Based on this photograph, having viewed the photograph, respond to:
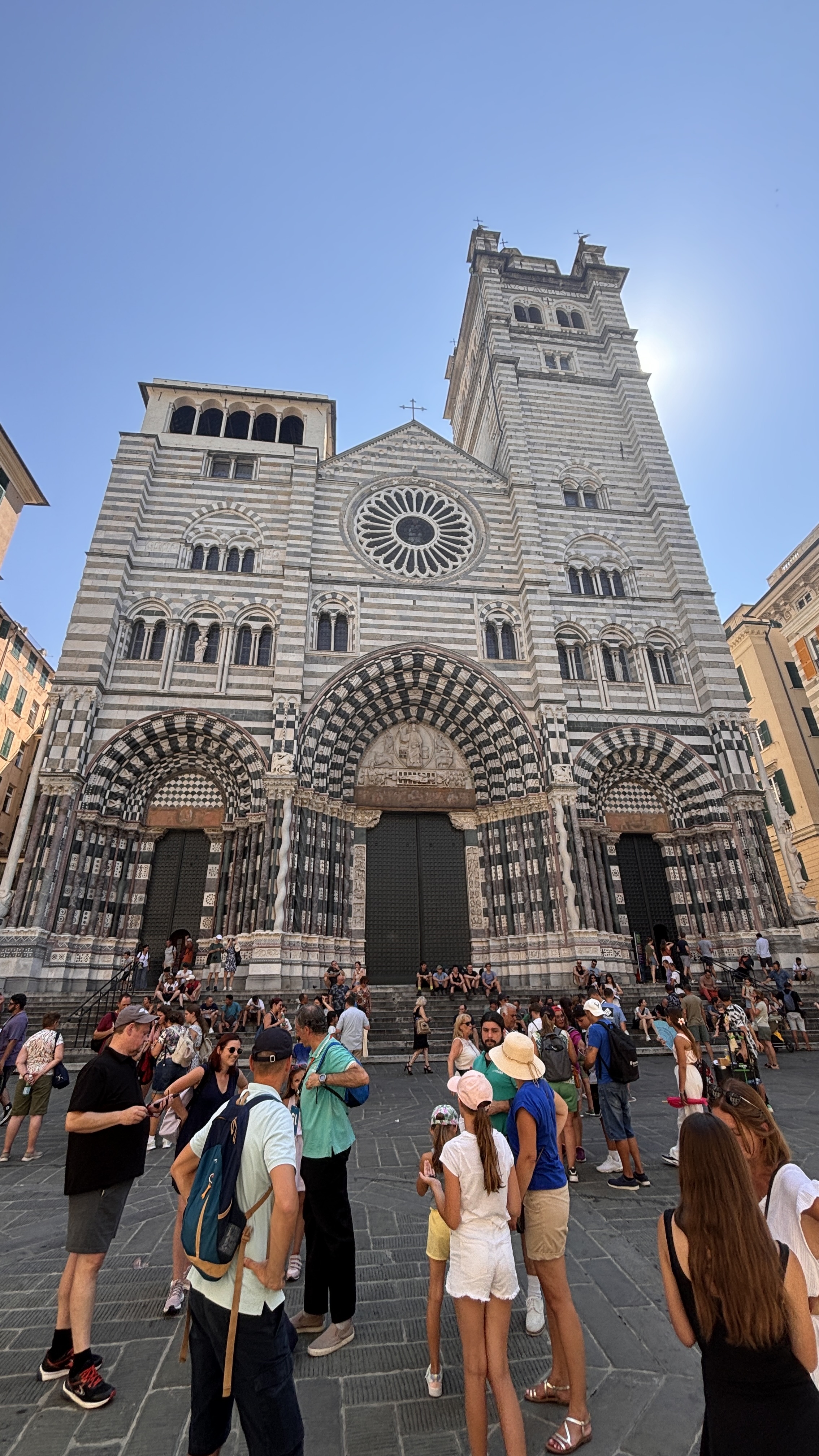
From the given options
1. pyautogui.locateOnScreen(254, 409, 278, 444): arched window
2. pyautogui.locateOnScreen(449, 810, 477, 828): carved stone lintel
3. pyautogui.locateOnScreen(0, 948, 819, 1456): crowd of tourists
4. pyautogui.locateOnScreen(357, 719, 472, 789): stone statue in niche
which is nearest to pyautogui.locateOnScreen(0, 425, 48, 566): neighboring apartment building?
pyautogui.locateOnScreen(254, 409, 278, 444): arched window

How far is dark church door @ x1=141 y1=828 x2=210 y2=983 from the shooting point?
1706cm

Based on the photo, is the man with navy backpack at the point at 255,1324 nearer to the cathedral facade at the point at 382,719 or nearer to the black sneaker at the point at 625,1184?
the black sneaker at the point at 625,1184

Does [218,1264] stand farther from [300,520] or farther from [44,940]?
[300,520]

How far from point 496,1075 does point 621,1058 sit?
261 cm

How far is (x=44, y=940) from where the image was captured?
49.6ft

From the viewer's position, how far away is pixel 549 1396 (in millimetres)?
2988

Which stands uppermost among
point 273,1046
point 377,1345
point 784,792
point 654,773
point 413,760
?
point 784,792

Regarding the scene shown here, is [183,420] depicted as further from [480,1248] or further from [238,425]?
[480,1248]

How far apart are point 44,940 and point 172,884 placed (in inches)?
132

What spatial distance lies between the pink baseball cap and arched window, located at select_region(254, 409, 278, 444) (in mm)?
25192

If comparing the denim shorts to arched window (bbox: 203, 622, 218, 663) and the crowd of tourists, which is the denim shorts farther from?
arched window (bbox: 203, 622, 218, 663)

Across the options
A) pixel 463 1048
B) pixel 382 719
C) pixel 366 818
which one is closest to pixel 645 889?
pixel 366 818

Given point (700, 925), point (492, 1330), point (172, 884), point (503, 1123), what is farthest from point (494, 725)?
point (492, 1330)

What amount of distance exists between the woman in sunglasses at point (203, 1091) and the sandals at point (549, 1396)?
2.16 metres
